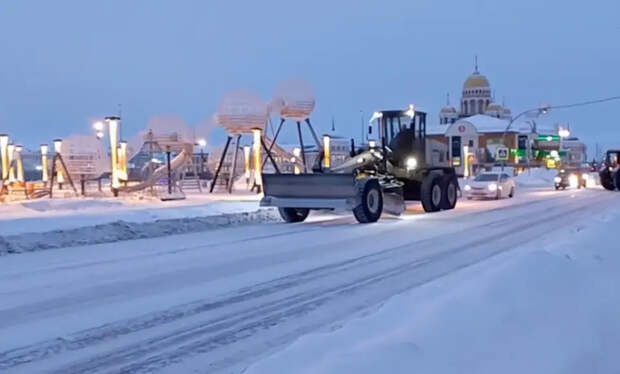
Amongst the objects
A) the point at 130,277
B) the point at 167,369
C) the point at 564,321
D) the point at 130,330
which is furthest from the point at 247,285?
the point at 564,321

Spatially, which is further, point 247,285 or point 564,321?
point 247,285

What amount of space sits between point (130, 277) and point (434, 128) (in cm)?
10966

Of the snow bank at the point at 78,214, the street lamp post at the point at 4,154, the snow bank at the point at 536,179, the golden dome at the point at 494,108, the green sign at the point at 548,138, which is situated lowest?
the snow bank at the point at 536,179

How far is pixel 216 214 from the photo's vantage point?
20.3 metres

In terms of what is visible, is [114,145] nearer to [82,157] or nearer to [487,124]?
[82,157]

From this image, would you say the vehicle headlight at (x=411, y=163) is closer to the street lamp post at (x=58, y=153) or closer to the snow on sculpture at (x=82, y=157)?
the snow on sculpture at (x=82, y=157)

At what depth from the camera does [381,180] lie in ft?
71.6

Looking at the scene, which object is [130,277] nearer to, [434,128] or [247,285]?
[247,285]

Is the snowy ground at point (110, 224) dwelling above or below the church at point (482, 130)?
below

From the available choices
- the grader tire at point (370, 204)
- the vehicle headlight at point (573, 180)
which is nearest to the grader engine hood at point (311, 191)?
the grader tire at point (370, 204)

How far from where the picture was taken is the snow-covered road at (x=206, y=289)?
21.5 feet

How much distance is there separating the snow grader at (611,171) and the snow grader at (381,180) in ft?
65.6

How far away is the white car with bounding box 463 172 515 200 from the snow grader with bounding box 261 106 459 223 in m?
8.32

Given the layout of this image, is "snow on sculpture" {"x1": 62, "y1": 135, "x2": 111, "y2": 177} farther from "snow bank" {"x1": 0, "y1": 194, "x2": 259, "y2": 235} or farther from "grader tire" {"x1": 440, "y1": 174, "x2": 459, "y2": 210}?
"grader tire" {"x1": 440, "y1": 174, "x2": 459, "y2": 210}
